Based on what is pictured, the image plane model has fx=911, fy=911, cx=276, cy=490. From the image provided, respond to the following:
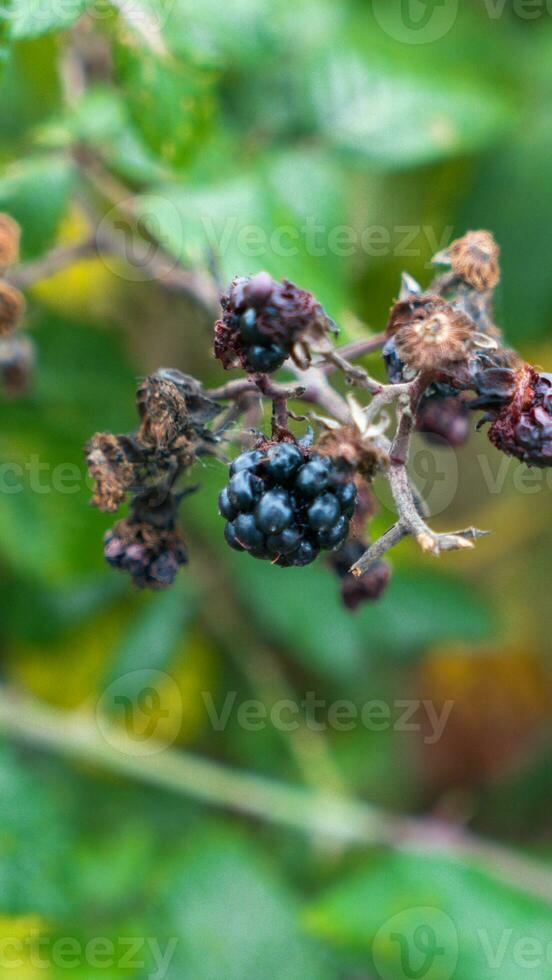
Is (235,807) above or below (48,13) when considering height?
below

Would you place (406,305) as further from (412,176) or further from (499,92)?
(412,176)

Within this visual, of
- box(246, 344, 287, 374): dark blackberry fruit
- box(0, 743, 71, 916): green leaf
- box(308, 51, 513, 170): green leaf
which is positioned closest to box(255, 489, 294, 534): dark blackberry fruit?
box(246, 344, 287, 374): dark blackberry fruit

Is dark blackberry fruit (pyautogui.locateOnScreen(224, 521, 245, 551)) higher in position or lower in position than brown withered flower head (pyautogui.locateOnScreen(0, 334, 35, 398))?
lower

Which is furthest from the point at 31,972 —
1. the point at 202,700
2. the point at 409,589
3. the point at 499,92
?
the point at 499,92

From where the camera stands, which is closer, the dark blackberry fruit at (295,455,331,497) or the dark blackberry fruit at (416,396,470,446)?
the dark blackberry fruit at (295,455,331,497)

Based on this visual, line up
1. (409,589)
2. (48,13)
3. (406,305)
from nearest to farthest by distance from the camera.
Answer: (406,305)
(48,13)
(409,589)

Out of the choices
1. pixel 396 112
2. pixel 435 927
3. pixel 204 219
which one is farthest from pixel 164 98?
pixel 435 927

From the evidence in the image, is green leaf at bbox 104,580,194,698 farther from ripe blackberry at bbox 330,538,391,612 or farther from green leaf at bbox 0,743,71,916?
ripe blackberry at bbox 330,538,391,612
